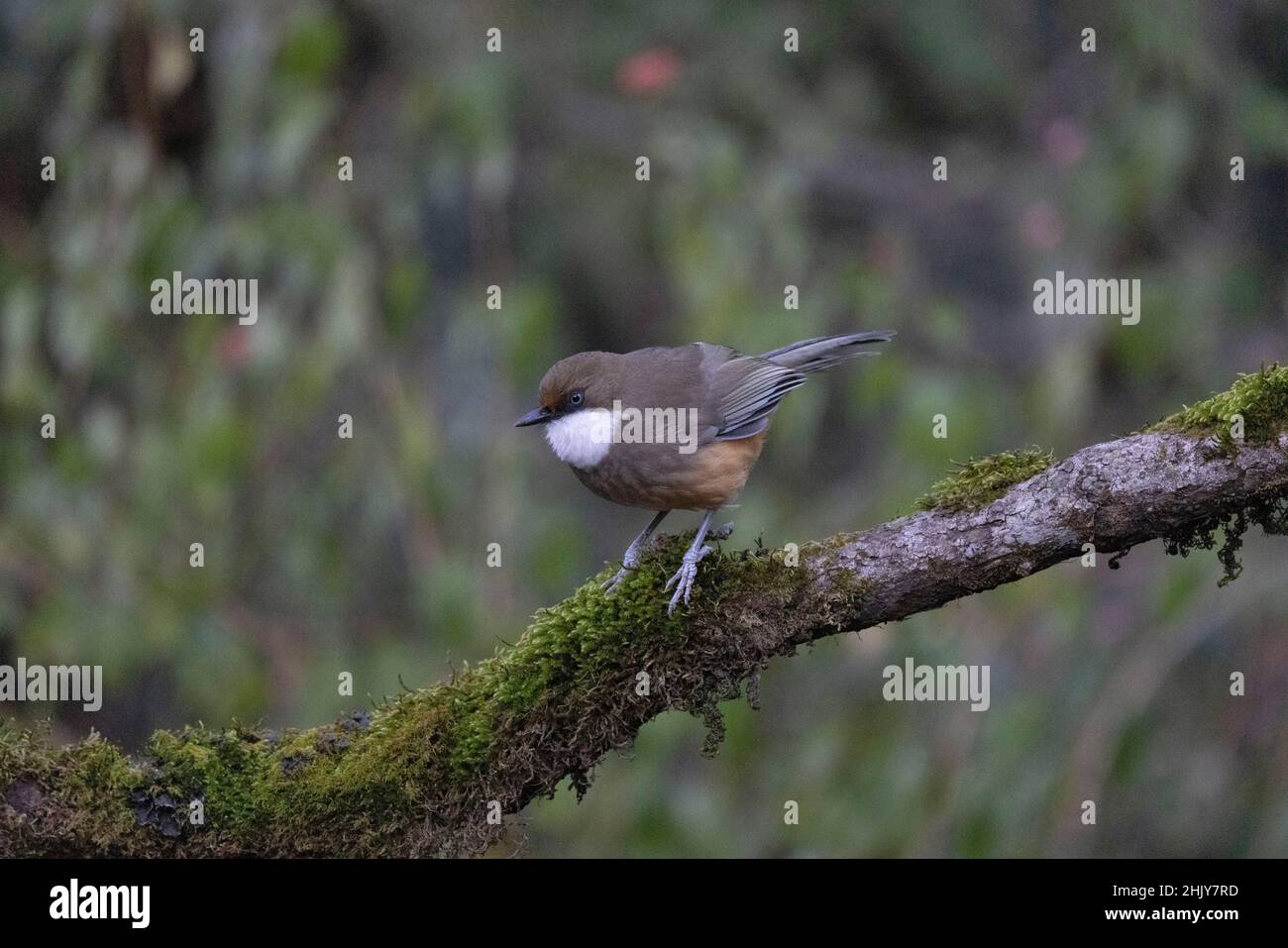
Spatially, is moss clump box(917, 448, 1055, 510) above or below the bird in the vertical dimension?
below

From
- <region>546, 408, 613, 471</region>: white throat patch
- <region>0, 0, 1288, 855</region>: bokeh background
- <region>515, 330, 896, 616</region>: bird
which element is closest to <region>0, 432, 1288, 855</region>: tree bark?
<region>515, 330, 896, 616</region>: bird

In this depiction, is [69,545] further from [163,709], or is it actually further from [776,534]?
[776,534]

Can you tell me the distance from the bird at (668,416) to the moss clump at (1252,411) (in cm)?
118

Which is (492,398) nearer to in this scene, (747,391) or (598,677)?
(747,391)

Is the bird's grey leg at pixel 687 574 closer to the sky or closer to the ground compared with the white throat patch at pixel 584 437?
closer to the ground

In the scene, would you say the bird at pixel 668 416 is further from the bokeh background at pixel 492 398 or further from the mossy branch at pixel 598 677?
the bokeh background at pixel 492 398

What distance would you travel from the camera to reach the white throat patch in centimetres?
378

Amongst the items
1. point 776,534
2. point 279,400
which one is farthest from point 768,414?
point 279,400

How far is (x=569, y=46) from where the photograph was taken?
7.07 m

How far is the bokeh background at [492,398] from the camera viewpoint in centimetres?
503

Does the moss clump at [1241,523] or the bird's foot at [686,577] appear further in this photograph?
the bird's foot at [686,577]

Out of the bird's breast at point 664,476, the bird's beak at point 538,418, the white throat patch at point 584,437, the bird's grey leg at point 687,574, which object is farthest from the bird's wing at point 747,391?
the bird's grey leg at point 687,574

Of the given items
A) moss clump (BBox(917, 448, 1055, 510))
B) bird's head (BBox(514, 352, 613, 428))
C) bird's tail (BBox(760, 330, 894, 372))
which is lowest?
moss clump (BBox(917, 448, 1055, 510))

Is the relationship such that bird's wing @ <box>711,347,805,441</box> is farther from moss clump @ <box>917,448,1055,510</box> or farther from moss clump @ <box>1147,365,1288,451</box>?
moss clump @ <box>1147,365,1288,451</box>
